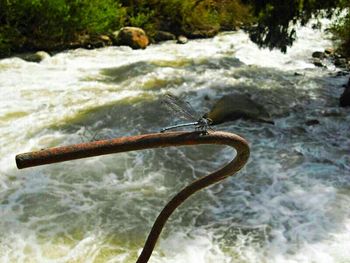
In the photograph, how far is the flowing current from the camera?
14.4 ft

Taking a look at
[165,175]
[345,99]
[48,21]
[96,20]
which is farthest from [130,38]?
[165,175]

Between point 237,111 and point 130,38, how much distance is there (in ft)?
19.0

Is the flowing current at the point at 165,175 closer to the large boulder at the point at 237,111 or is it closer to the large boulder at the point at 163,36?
the large boulder at the point at 237,111

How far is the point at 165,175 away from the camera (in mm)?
5754

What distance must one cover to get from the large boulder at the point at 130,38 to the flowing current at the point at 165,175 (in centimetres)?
226

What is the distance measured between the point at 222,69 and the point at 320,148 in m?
4.44

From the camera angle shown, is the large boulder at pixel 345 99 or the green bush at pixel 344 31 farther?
the green bush at pixel 344 31

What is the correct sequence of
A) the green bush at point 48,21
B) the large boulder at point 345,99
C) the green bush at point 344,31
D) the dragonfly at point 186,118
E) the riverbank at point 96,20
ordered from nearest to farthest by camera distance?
the dragonfly at point 186,118 < the large boulder at point 345,99 < the green bush at point 344,31 < the green bush at point 48,21 < the riverbank at point 96,20

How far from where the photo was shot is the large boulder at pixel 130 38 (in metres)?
12.3

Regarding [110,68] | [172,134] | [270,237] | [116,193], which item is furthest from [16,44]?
[172,134]

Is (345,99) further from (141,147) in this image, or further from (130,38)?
(141,147)

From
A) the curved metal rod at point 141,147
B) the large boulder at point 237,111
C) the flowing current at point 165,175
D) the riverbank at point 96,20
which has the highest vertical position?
the curved metal rod at point 141,147

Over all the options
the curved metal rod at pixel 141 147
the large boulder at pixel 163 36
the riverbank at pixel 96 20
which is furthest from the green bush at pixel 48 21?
the curved metal rod at pixel 141 147

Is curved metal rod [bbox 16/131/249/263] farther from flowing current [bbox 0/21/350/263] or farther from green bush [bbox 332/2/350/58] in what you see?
green bush [bbox 332/2/350/58]
